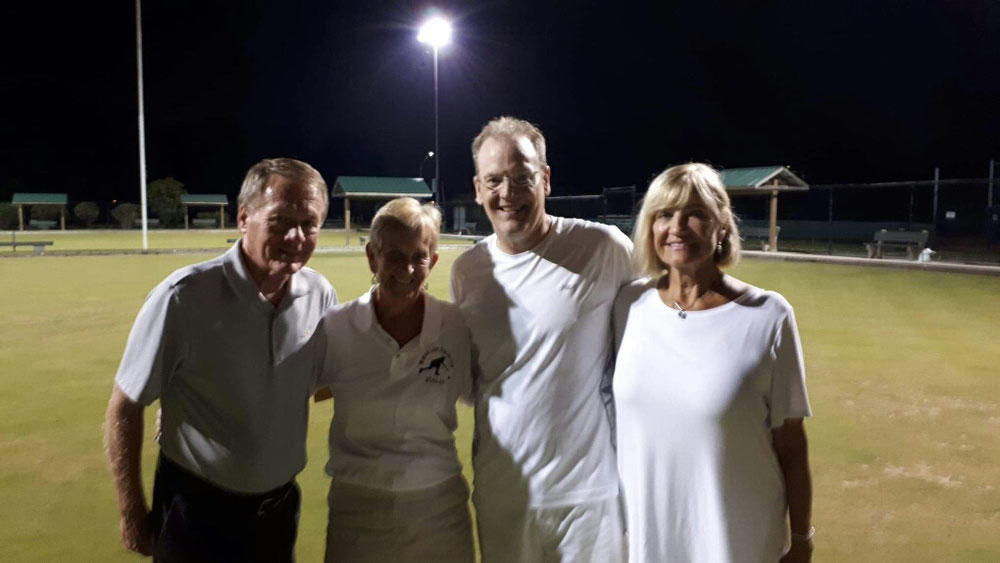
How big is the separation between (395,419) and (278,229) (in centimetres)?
79

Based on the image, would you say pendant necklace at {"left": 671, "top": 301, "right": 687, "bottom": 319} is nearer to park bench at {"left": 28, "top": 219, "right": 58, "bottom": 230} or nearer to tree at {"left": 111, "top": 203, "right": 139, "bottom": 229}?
park bench at {"left": 28, "top": 219, "right": 58, "bottom": 230}

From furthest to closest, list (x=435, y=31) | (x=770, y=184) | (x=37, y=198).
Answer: (x=37, y=198) < (x=435, y=31) < (x=770, y=184)

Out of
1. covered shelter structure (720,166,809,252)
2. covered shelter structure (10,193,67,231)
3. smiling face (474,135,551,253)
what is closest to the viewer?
smiling face (474,135,551,253)

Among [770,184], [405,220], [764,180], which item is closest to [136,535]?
[405,220]

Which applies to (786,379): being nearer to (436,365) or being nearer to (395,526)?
(436,365)

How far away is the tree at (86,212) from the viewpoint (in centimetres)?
5769

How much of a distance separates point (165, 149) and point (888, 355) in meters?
102

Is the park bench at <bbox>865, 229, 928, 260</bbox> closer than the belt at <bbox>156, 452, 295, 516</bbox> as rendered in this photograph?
No

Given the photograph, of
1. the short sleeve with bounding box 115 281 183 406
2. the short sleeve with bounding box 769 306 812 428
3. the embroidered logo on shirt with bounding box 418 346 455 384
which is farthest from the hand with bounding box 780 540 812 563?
the short sleeve with bounding box 115 281 183 406

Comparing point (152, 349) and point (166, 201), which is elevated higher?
point (166, 201)

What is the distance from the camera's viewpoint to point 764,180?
88.7 ft

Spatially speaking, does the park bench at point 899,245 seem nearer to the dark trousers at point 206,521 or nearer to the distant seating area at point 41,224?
the dark trousers at point 206,521

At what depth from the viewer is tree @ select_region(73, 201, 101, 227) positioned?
57.7 m

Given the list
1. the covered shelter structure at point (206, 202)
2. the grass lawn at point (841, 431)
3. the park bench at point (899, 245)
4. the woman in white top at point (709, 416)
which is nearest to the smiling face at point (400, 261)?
the woman in white top at point (709, 416)
